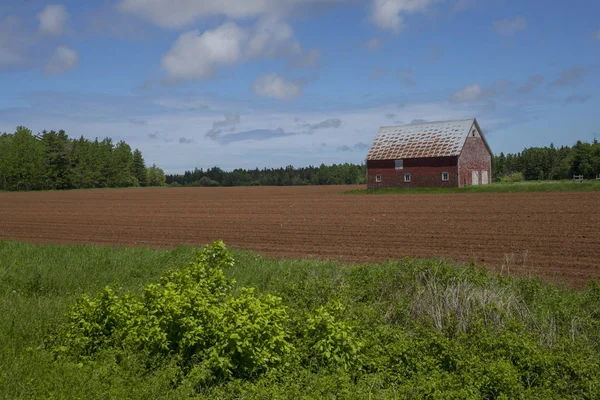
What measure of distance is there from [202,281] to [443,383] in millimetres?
4115

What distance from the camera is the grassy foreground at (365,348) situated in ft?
22.3

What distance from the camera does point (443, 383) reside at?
701 cm

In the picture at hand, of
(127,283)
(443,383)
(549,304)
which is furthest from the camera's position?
(127,283)

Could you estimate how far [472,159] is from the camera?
194 feet

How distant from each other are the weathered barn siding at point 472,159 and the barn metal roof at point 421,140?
111 centimetres

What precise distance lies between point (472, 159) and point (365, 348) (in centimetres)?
5450

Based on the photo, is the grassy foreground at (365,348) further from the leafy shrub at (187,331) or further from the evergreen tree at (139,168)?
the evergreen tree at (139,168)

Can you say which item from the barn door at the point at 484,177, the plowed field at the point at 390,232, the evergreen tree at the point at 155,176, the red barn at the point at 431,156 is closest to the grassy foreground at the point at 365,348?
the plowed field at the point at 390,232

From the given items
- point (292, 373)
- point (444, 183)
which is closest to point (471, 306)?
point (292, 373)

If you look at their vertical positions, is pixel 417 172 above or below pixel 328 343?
above

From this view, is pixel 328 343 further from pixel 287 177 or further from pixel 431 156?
pixel 287 177

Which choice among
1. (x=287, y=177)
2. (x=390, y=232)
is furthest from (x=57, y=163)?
(x=390, y=232)

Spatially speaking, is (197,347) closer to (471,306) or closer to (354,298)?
(354,298)

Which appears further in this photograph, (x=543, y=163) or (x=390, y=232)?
(x=543, y=163)
